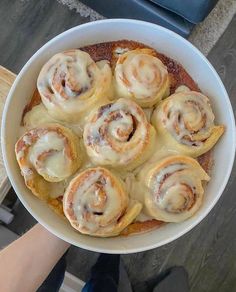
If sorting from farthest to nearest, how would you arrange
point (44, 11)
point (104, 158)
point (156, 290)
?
point (44, 11) < point (156, 290) < point (104, 158)

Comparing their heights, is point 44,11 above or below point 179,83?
below

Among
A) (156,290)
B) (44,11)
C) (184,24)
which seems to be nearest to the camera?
(184,24)

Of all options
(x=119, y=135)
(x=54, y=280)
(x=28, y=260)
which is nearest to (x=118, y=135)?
(x=119, y=135)

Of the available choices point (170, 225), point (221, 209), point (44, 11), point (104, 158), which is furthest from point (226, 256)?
point (44, 11)

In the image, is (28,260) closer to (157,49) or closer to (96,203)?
(96,203)

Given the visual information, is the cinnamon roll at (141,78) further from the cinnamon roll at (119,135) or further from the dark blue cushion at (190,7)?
the dark blue cushion at (190,7)

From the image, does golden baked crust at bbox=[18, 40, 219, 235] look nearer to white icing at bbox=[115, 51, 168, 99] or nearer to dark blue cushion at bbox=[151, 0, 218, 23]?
white icing at bbox=[115, 51, 168, 99]

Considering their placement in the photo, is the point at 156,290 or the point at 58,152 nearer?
the point at 58,152

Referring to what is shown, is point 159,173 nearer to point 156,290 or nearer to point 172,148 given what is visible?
point 172,148
